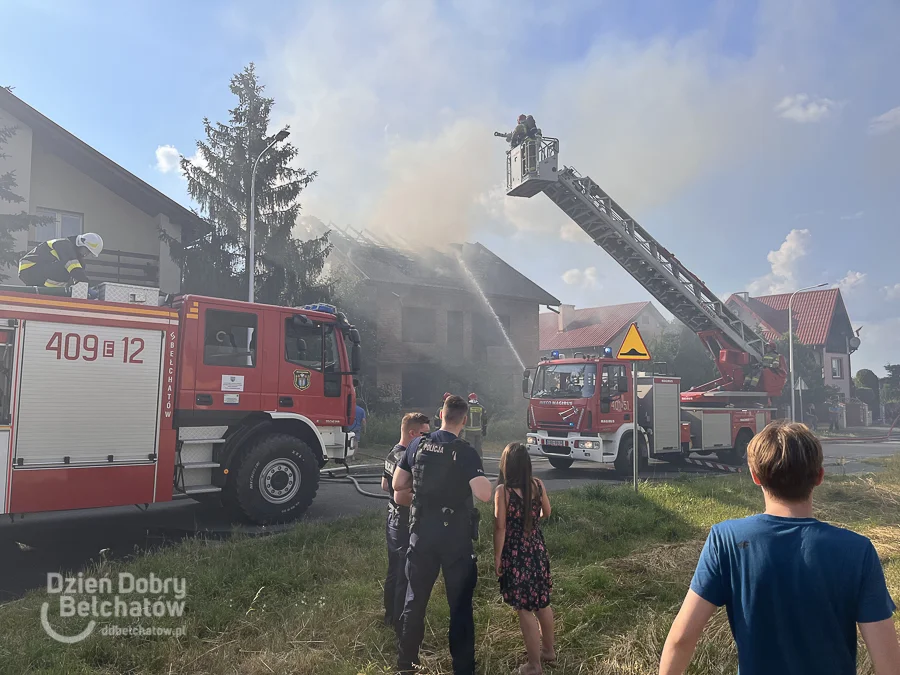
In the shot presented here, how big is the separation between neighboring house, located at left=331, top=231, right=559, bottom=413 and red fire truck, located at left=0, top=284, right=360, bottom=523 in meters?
14.5

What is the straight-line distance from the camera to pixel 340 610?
4.35 meters

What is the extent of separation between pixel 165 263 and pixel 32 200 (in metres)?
3.20

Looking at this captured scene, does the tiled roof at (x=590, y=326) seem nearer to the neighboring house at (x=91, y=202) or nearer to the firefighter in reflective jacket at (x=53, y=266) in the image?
the neighboring house at (x=91, y=202)

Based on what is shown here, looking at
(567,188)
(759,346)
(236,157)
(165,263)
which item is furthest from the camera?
(236,157)

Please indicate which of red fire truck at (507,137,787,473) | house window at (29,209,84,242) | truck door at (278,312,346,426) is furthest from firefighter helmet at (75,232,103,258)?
house window at (29,209,84,242)

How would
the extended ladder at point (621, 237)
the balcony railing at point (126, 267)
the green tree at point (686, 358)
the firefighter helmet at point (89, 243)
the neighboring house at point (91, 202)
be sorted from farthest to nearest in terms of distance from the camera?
the green tree at point (686, 358)
the balcony railing at point (126, 267)
the neighboring house at point (91, 202)
the extended ladder at point (621, 237)
the firefighter helmet at point (89, 243)

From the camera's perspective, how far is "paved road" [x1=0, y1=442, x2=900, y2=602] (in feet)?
18.9

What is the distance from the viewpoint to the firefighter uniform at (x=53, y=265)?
650cm

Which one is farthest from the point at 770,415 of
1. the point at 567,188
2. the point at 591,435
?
the point at 567,188

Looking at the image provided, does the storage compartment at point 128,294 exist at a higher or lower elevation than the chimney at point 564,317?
lower

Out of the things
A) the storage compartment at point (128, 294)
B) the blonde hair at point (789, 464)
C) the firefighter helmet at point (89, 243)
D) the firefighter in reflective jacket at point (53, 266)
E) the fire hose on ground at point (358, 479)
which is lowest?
the fire hose on ground at point (358, 479)

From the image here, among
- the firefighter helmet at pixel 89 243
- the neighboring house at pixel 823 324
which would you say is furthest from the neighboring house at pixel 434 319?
the neighboring house at pixel 823 324

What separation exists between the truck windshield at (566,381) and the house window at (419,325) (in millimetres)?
13480

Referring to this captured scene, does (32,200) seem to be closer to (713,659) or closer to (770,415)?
(713,659)
